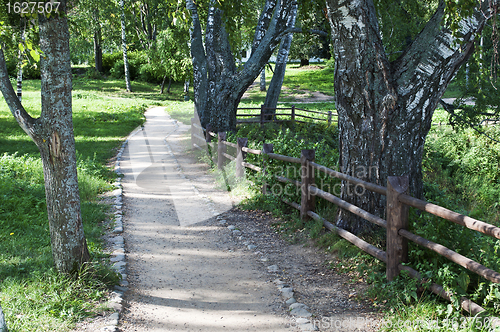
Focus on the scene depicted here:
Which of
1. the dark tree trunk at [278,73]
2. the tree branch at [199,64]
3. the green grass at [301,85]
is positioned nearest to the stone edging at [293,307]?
the tree branch at [199,64]

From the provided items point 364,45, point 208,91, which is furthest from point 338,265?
point 208,91

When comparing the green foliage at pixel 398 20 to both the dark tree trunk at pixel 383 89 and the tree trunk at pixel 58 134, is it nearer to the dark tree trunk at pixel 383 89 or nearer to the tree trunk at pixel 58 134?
the dark tree trunk at pixel 383 89

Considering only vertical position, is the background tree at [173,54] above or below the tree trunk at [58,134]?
above

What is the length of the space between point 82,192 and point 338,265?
18.2 feet

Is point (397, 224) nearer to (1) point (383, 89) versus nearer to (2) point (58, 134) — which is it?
(1) point (383, 89)

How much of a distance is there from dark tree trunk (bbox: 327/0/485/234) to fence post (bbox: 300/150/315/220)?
115 centimetres

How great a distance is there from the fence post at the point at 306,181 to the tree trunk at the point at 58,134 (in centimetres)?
346

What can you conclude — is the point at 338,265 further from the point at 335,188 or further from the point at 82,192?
the point at 82,192

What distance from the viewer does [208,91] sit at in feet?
43.0

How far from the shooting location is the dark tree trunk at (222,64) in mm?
12148

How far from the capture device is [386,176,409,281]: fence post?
430 cm

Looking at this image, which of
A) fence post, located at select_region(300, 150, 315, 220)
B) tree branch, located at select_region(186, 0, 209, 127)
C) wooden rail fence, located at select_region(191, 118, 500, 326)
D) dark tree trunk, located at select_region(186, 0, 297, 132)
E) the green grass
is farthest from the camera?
the green grass

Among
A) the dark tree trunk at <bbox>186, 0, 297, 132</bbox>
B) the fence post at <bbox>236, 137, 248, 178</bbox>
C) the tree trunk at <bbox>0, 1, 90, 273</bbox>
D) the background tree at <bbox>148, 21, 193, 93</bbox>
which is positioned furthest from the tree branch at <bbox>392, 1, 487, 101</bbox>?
the background tree at <bbox>148, 21, 193, 93</bbox>

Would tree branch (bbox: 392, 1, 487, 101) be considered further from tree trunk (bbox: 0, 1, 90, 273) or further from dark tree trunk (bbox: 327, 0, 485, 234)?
tree trunk (bbox: 0, 1, 90, 273)
